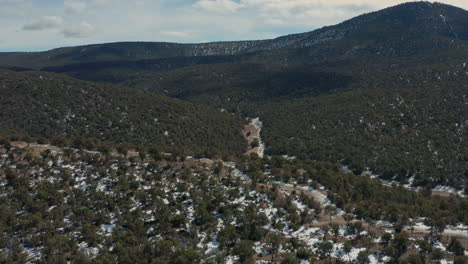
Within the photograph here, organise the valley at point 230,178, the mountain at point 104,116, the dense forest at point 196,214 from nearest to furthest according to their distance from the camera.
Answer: the dense forest at point 196,214 < the valley at point 230,178 < the mountain at point 104,116

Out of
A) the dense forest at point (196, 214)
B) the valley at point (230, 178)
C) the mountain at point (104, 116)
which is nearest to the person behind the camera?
the dense forest at point (196, 214)

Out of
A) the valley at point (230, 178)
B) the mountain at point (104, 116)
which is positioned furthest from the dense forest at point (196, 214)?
the mountain at point (104, 116)

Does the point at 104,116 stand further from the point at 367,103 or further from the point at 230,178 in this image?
the point at 367,103

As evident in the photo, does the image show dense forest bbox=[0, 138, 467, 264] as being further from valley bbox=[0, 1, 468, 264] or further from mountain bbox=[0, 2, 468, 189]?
mountain bbox=[0, 2, 468, 189]

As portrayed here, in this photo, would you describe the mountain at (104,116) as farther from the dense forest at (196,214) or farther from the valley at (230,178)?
the dense forest at (196,214)

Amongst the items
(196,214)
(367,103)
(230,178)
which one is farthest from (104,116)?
(367,103)

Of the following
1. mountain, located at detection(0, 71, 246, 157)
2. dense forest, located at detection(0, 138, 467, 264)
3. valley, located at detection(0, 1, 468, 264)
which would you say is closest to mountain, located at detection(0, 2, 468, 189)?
valley, located at detection(0, 1, 468, 264)

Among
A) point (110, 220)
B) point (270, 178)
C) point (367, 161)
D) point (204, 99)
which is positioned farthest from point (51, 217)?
point (204, 99)

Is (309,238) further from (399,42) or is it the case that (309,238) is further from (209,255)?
(399,42)

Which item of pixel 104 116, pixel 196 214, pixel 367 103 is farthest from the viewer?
pixel 367 103
